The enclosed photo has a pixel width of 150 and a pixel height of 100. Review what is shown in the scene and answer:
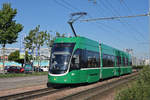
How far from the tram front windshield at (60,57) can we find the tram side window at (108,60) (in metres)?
6.55

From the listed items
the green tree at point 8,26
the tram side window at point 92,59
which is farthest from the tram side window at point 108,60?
the green tree at point 8,26

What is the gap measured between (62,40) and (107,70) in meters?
7.52

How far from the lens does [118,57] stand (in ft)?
88.3

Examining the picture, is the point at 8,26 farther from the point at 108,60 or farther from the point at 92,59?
the point at 92,59

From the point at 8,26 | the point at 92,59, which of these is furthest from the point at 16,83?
the point at 8,26

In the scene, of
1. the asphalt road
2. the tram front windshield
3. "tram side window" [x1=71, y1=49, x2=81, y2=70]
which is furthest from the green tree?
"tram side window" [x1=71, y1=49, x2=81, y2=70]

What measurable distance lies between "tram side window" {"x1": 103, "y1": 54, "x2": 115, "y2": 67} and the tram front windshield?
6.55m

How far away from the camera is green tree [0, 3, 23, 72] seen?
2705 cm

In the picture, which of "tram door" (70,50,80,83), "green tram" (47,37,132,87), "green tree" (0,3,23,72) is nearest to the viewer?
"green tram" (47,37,132,87)

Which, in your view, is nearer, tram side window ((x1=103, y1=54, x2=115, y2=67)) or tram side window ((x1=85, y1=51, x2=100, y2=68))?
tram side window ((x1=85, y1=51, x2=100, y2=68))

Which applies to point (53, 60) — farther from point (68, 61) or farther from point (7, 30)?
point (7, 30)

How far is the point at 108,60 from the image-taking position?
22234mm

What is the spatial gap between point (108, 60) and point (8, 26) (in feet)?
44.7

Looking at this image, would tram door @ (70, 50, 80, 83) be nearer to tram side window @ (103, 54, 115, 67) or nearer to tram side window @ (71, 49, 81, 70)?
tram side window @ (71, 49, 81, 70)
